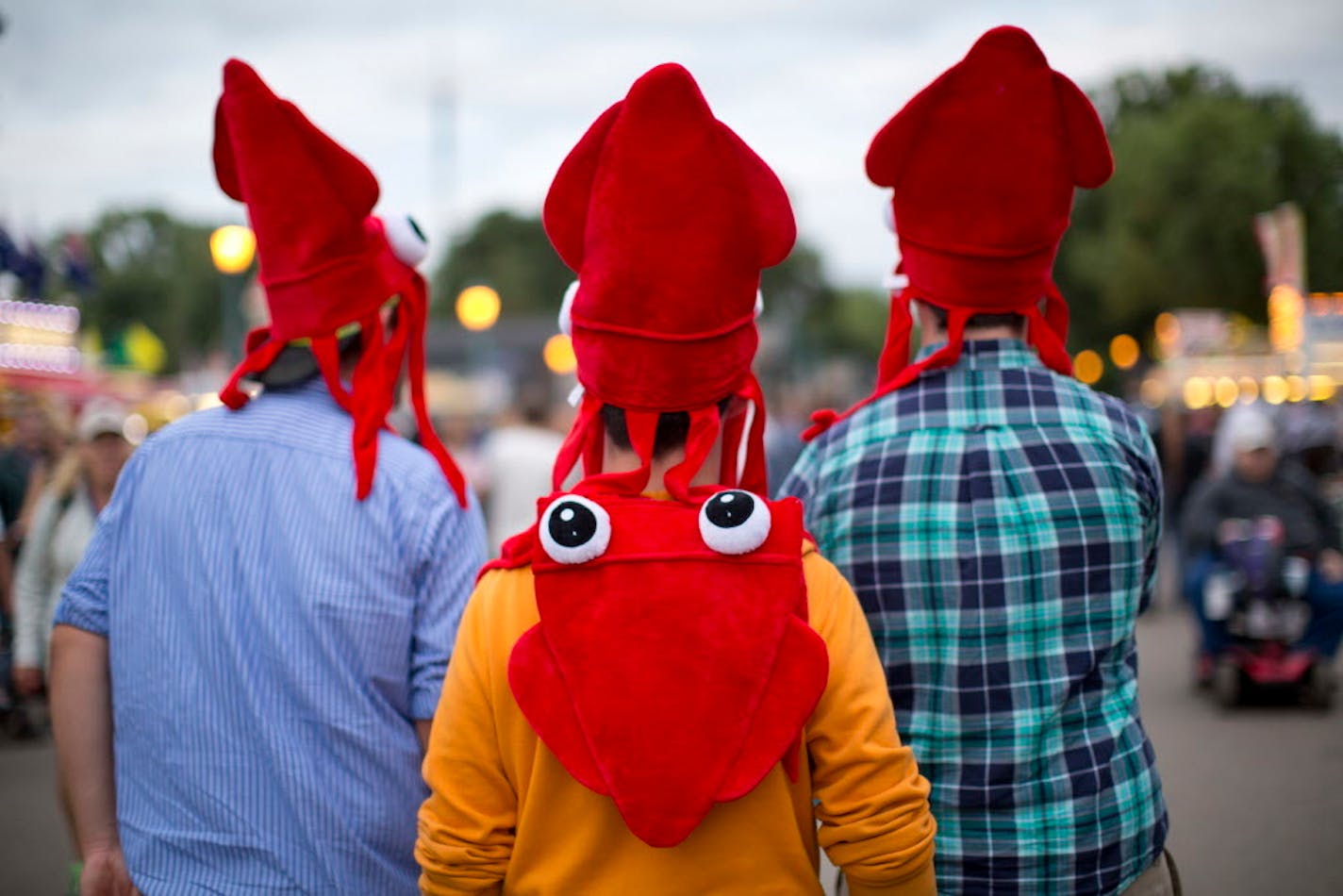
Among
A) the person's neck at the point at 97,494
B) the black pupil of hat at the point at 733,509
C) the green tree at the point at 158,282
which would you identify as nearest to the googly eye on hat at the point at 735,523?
the black pupil of hat at the point at 733,509

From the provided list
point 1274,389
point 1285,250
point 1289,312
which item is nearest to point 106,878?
point 1289,312

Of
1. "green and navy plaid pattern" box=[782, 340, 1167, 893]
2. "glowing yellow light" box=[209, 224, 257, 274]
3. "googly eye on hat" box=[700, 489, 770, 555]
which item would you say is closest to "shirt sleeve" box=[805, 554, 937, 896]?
"googly eye on hat" box=[700, 489, 770, 555]

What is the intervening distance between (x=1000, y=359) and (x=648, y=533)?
1.04 metres

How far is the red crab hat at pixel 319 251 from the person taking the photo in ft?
8.00

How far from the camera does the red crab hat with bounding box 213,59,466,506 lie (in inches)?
96.0

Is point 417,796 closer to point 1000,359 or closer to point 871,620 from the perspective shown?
point 871,620

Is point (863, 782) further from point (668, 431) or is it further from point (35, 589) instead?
point (35, 589)

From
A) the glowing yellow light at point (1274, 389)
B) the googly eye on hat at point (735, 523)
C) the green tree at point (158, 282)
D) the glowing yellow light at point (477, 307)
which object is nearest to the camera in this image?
the googly eye on hat at point (735, 523)

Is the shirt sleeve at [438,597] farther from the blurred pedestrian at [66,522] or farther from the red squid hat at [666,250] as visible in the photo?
the blurred pedestrian at [66,522]

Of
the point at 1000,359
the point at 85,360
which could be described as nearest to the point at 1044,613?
the point at 1000,359

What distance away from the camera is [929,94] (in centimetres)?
249

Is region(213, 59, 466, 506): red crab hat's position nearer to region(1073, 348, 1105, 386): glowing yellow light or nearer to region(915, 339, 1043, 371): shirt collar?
region(915, 339, 1043, 371): shirt collar

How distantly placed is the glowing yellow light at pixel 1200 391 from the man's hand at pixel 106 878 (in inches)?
1200

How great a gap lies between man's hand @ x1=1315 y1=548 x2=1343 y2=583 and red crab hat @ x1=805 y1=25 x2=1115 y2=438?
717 centimetres
